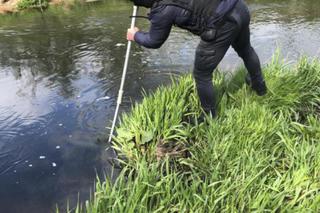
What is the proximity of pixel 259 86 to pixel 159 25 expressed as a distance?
1.31m

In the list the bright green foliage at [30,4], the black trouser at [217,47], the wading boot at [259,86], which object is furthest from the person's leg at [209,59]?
the bright green foliage at [30,4]

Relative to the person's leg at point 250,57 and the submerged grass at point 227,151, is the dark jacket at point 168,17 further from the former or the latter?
the submerged grass at point 227,151

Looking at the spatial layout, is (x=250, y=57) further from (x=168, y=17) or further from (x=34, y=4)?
(x=34, y=4)

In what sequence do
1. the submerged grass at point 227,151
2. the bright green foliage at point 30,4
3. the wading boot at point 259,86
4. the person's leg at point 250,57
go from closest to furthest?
1. the submerged grass at point 227,151
2. the person's leg at point 250,57
3. the wading boot at point 259,86
4. the bright green foliage at point 30,4

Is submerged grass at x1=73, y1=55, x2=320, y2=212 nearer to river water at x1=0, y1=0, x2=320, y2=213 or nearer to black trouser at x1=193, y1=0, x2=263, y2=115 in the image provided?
black trouser at x1=193, y1=0, x2=263, y2=115

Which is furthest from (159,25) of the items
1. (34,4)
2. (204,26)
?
(34,4)

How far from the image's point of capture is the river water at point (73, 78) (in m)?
3.56

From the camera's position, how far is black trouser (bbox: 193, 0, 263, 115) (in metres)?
3.55

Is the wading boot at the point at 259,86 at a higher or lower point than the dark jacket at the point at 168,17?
lower

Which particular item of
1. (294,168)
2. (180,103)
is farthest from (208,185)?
(180,103)

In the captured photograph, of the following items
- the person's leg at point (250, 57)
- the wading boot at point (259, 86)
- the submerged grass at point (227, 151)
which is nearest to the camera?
the submerged grass at point (227, 151)

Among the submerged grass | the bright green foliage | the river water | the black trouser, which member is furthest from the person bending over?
the bright green foliage

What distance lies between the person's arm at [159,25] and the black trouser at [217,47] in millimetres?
361

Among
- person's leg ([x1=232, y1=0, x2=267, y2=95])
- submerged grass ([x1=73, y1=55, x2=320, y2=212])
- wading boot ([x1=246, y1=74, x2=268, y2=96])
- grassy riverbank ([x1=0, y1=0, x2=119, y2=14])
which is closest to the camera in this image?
submerged grass ([x1=73, y1=55, x2=320, y2=212])
